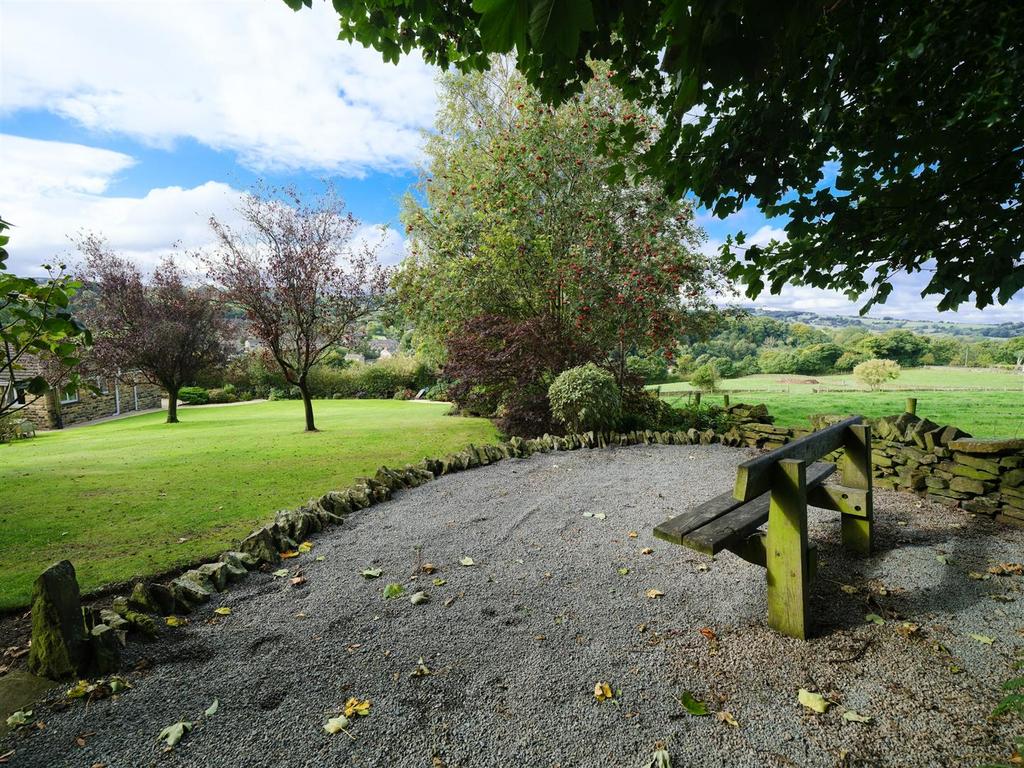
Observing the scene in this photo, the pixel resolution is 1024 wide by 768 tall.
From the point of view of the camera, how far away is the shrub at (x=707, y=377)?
9852 mm

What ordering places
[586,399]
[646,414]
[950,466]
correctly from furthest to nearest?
1. [646,414]
2. [586,399]
3. [950,466]

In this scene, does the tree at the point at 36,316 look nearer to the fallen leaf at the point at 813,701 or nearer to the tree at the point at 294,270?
the fallen leaf at the point at 813,701

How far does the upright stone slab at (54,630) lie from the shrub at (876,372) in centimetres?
954

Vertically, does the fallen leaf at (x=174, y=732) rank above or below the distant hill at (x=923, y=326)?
below

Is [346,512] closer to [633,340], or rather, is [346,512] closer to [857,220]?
[857,220]

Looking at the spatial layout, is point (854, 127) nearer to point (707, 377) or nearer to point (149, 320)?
point (707, 377)

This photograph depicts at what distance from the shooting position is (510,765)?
185 centimetres

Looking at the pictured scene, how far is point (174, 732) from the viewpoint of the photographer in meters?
2.01

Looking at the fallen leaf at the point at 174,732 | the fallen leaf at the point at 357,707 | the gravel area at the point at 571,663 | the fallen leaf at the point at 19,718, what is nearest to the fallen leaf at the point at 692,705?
the gravel area at the point at 571,663

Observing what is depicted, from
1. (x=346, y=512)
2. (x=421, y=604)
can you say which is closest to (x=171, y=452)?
(x=346, y=512)

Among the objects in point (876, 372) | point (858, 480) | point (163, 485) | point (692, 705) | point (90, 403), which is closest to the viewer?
point (692, 705)

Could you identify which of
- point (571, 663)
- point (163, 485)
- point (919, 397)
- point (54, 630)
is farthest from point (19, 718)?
point (919, 397)

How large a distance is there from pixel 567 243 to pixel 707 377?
4.52m

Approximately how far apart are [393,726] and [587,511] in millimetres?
3171
